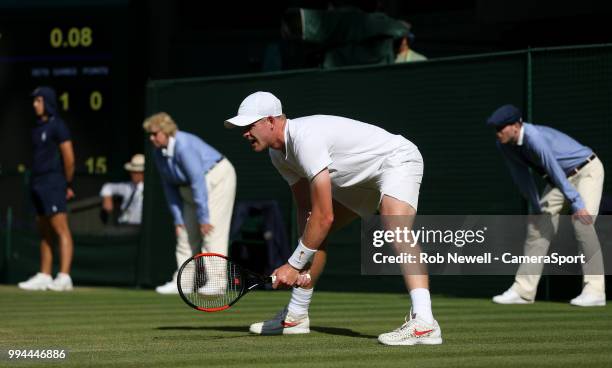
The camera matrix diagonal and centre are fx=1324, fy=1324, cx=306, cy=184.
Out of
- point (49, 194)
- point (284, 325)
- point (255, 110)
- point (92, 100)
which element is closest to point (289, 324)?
point (284, 325)

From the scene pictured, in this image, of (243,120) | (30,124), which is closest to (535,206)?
(243,120)

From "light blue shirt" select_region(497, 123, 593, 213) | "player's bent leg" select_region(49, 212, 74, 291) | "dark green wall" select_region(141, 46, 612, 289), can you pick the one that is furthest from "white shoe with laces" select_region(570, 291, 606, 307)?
"player's bent leg" select_region(49, 212, 74, 291)

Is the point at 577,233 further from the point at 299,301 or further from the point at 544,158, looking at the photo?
the point at 299,301

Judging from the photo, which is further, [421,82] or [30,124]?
[30,124]

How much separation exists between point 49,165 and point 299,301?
21.9 ft

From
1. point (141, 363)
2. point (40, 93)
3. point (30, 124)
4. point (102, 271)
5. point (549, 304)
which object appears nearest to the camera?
point (141, 363)

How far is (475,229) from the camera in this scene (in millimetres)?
12953

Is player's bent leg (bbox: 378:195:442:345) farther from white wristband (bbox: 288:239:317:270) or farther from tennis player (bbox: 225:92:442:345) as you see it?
white wristband (bbox: 288:239:317:270)

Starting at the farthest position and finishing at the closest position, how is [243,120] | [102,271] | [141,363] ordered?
[102,271]
[243,120]
[141,363]

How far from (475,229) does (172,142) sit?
3206 mm

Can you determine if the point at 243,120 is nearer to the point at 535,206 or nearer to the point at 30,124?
the point at 535,206

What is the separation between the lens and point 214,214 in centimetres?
1387

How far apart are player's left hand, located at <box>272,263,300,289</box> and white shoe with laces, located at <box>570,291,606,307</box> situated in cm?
431

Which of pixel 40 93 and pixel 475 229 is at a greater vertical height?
pixel 40 93
